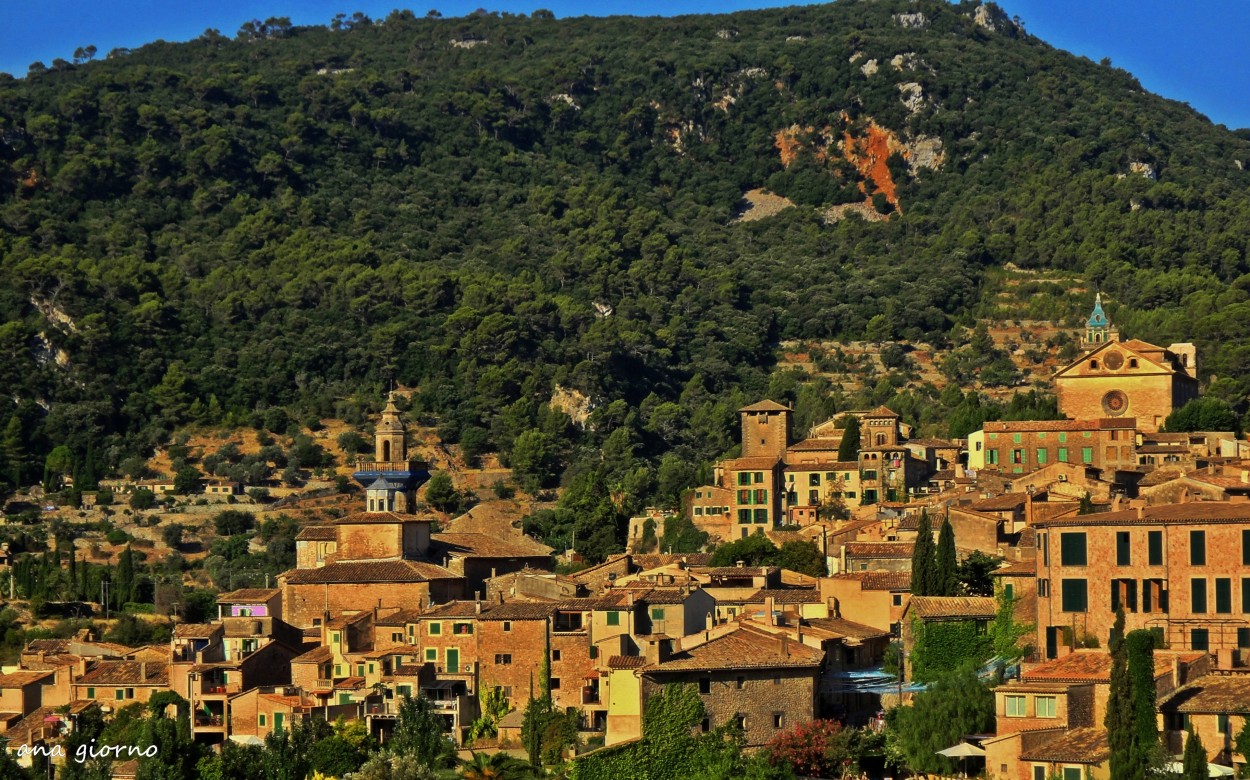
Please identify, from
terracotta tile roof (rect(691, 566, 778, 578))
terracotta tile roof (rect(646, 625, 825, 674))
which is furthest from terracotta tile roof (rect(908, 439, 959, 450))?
terracotta tile roof (rect(646, 625, 825, 674))

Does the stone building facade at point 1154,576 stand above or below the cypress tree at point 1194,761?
above

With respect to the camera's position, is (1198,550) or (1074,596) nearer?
(1198,550)

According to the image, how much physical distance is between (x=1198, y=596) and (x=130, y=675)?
2656cm

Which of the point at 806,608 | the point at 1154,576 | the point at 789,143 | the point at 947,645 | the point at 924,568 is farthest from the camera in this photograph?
the point at 789,143

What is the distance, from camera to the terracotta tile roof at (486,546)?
62500 mm

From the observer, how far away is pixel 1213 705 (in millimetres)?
36219

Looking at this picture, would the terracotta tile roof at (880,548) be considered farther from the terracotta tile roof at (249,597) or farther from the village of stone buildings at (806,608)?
the terracotta tile roof at (249,597)

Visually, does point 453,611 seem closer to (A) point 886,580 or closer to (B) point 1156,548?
(A) point 886,580

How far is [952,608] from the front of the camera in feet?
153

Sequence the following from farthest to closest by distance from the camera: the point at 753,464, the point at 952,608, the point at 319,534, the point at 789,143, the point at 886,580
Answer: the point at 789,143 < the point at 753,464 < the point at 319,534 < the point at 886,580 < the point at 952,608

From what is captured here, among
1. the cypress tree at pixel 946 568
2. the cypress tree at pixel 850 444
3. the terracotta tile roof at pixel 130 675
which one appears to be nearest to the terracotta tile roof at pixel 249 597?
the terracotta tile roof at pixel 130 675

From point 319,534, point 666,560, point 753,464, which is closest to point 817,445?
point 753,464

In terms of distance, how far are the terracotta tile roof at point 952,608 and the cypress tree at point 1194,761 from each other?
12128 mm

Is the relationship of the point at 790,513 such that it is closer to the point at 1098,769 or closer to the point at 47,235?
the point at 1098,769
